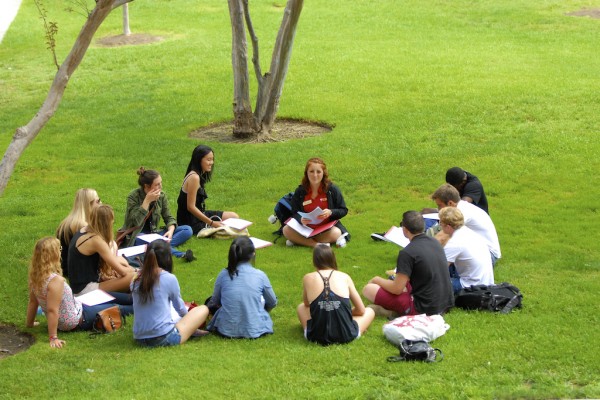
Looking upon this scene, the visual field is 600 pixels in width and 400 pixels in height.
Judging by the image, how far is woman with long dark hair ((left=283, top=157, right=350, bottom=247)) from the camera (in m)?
12.3

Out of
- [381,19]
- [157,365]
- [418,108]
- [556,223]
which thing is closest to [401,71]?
[418,108]

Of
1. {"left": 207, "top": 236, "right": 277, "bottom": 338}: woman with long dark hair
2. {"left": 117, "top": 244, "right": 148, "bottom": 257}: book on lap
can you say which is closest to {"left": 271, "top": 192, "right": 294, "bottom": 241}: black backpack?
{"left": 117, "top": 244, "right": 148, "bottom": 257}: book on lap

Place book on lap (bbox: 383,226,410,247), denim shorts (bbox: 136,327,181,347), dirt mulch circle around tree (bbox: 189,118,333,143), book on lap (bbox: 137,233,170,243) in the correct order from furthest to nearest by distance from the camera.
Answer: dirt mulch circle around tree (bbox: 189,118,333,143) < book on lap (bbox: 137,233,170,243) < book on lap (bbox: 383,226,410,247) < denim shorts (bbox: 136,327,181,347)

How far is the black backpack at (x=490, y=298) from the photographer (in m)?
9.42

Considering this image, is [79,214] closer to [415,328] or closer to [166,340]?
[166,340]

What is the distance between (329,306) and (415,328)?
0.84m

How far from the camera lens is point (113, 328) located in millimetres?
9586

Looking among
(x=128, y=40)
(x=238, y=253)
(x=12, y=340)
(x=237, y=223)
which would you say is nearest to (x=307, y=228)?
(x=237, y=223)

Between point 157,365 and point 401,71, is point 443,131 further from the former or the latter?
point 157,365

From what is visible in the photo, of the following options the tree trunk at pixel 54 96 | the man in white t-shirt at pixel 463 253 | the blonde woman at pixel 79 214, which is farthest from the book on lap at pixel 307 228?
the tree trunk at pixel 54 96

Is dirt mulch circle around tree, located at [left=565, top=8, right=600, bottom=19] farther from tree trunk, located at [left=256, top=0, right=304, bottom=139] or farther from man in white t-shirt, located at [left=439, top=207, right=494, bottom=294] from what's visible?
man in white t-shirt, located at [left=439, top=207, right=494, bottom=294]

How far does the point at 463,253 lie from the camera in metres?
9.89

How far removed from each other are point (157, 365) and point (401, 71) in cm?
1527

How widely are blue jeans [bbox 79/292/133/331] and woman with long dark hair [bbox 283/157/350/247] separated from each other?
9.74ft
